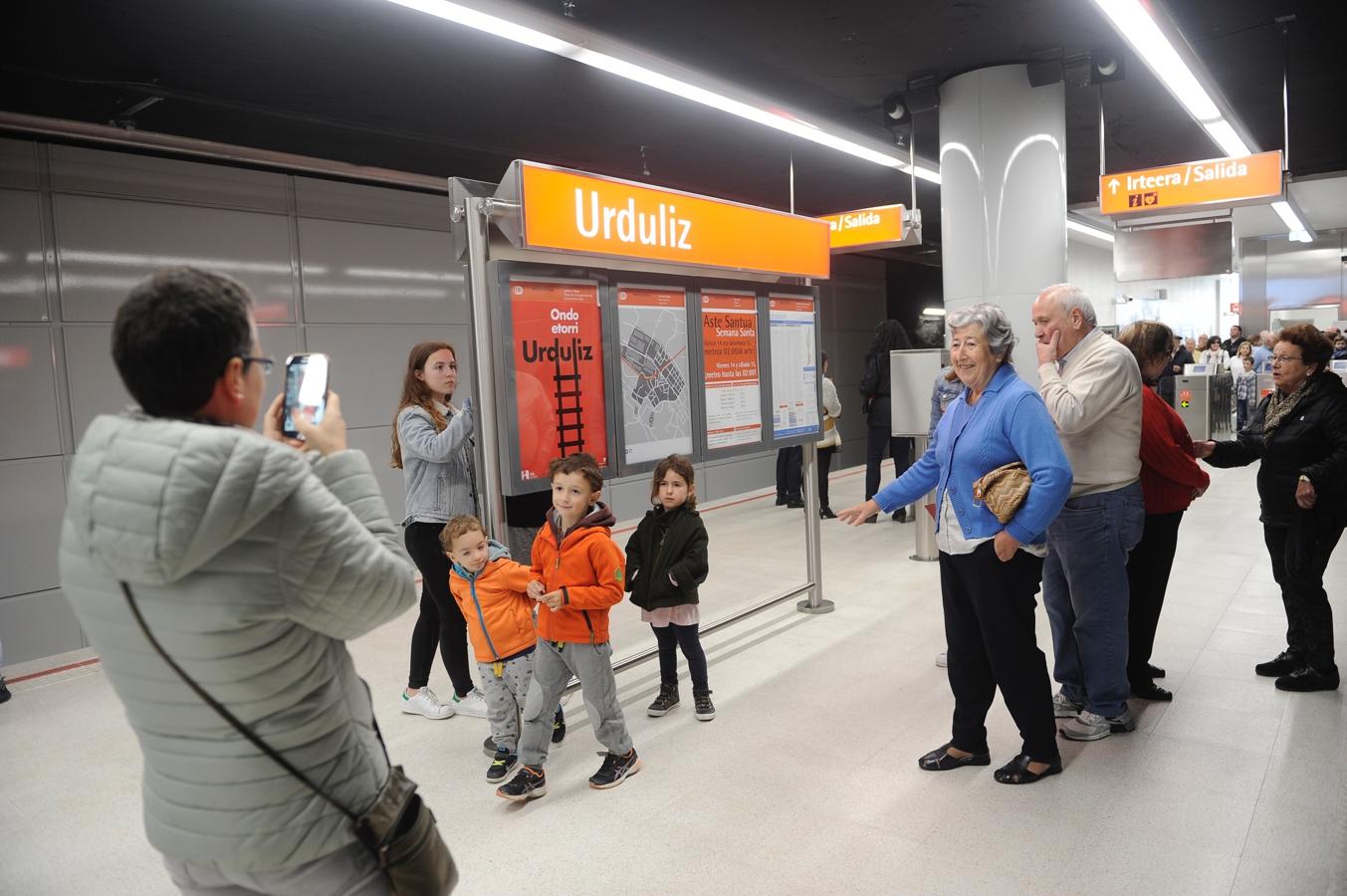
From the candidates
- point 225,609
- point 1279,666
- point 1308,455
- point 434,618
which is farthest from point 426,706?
point 1308,455

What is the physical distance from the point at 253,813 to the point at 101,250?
5.26 m

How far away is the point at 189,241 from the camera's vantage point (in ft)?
18.6

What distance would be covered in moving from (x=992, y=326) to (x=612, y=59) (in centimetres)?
255

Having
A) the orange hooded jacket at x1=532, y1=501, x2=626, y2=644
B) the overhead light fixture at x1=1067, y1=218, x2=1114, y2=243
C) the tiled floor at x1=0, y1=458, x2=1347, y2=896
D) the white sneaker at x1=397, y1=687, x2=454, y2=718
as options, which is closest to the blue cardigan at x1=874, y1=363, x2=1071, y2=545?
the tiled floor at x1=0, y1=458, x2=1347, y2=896

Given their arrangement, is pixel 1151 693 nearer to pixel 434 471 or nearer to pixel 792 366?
pixel 792 366

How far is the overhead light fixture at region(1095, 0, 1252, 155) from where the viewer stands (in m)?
4.32

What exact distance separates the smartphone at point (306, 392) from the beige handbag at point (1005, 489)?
2024 mm

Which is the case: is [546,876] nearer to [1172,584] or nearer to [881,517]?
[1172,584]

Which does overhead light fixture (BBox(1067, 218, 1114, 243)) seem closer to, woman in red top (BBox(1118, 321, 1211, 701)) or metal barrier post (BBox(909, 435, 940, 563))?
metal barrier post (BBox(909, 435, 940, 563))

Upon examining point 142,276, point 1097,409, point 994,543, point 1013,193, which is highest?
point 1013,193

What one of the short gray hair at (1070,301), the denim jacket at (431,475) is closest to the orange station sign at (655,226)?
the denim jacket at (431,475)

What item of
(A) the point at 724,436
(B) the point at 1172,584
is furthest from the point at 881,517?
(A) the point at 724,436

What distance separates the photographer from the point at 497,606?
10.1 ft

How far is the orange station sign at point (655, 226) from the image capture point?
126 inches
